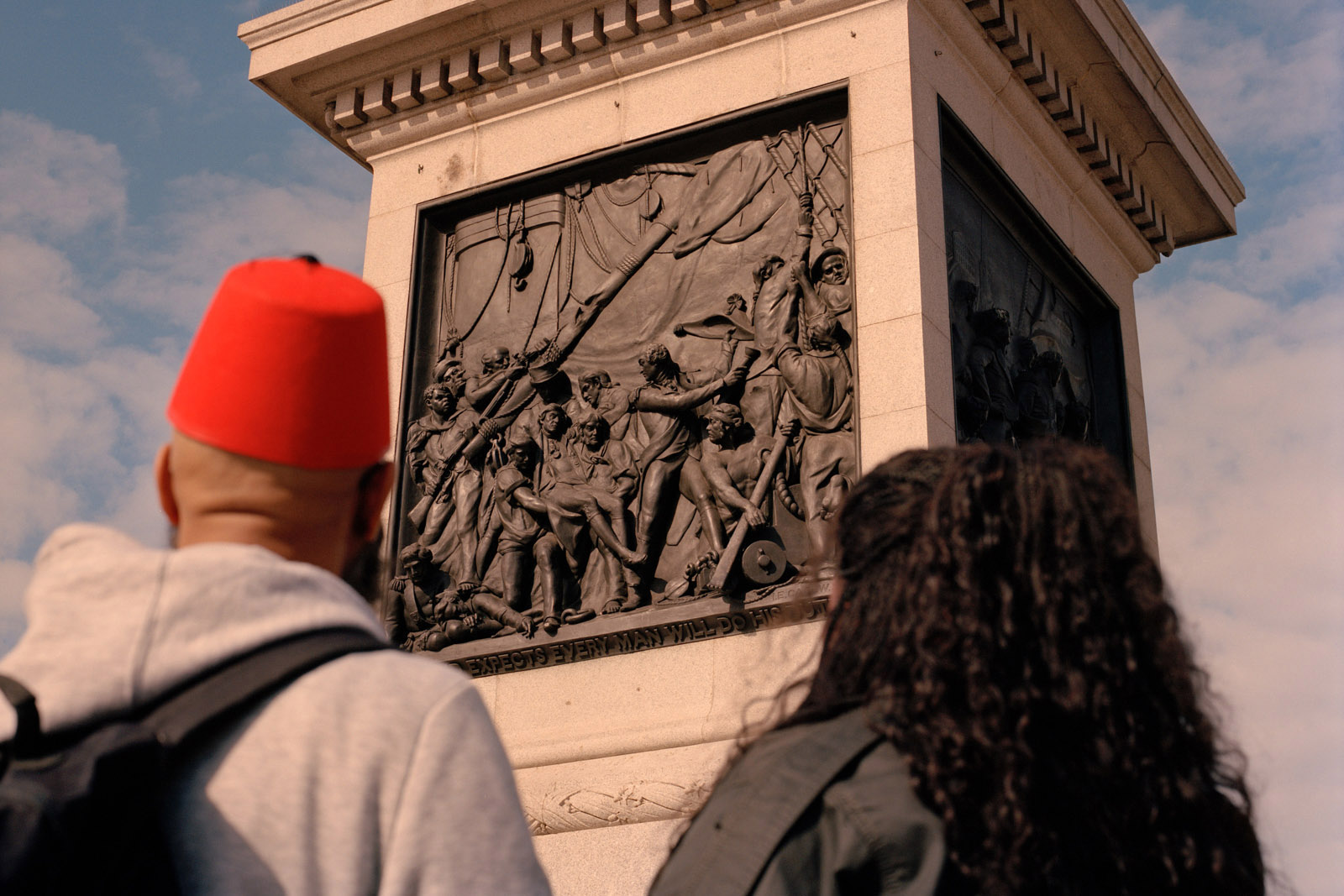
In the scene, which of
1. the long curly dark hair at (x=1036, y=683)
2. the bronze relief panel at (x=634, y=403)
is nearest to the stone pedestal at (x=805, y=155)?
the bronze relief panel at (x=634, y=403)

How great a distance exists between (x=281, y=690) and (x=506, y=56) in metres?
8.22

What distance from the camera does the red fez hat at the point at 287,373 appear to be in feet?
5.94

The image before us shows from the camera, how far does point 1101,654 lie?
1.94 meters

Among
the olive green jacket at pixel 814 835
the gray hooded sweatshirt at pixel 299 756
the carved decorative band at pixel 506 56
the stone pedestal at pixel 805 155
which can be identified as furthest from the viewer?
the carved decorative band at pixel 506 56

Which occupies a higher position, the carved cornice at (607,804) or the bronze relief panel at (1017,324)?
the bronze relief panel at (1017,324)

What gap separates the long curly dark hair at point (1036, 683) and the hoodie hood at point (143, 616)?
2.17 ft

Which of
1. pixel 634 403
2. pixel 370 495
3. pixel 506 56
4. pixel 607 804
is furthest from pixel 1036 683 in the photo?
pixel 506 56

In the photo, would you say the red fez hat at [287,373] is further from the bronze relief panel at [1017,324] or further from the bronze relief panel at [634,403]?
the bronze relief panel at [1017,324]

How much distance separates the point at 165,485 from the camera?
1.91m

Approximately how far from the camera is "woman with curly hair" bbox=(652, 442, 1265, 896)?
5.90 feet

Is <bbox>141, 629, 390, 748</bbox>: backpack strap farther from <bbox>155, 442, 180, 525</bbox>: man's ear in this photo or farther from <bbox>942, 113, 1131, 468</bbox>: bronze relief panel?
<bbox>942, 113, 1131, 468</bbox>: bronze relief panel

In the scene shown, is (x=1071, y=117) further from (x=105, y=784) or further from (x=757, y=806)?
(x=105, y=784)

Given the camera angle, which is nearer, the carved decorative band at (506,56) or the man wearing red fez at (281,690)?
the man wearing red fez at (281,690)

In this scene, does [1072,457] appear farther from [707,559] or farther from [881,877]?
[707,559]
